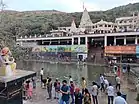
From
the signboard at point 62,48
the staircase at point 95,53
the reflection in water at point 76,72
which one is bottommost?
the reflection in water at point 76,72

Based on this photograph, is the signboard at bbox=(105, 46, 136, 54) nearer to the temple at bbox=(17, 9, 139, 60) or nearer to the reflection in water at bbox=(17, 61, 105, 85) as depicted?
the temple at bbox=(17, 9, 139, 60)

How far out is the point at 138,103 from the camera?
14.3 meters

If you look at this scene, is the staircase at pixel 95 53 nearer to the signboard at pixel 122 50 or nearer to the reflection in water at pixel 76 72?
A: the signboard at pixel 122 50

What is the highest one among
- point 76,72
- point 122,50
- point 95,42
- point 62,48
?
point 95,42

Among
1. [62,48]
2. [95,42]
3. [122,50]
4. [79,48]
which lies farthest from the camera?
[95,42]

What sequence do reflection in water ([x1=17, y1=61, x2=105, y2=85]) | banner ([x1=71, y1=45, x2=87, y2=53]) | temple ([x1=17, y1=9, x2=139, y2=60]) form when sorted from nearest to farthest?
reflection in water ([x1=17, y1=61, x2=105, y2=85]) < temple ([x1=17, y1=9, x2=139, y2=60]) < banner ([x1=71, y1=45, x2=87, y2=53])

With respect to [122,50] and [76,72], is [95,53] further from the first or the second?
[76,72]

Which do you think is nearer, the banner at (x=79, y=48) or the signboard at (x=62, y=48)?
the banner at (x=79, y=48)

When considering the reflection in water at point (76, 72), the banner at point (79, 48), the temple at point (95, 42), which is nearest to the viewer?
the reflection in water at point (76, 72)

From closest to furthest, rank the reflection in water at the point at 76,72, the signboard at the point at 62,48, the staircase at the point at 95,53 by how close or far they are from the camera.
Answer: the reflection in water at the point at 76,72 < the staircase at the point at 95,53 < the signboard at the point at 62,48

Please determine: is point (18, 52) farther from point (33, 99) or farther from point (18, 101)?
point (18, 101)

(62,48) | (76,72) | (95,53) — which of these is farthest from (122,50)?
(62,48)

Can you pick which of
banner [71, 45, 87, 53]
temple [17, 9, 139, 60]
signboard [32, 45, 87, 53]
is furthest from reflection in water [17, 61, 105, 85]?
signboard [32, 45, 87, 53]

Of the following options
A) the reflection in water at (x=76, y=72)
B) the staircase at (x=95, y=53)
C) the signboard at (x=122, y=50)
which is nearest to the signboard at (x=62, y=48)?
the staircase at (x=95, y=53)
